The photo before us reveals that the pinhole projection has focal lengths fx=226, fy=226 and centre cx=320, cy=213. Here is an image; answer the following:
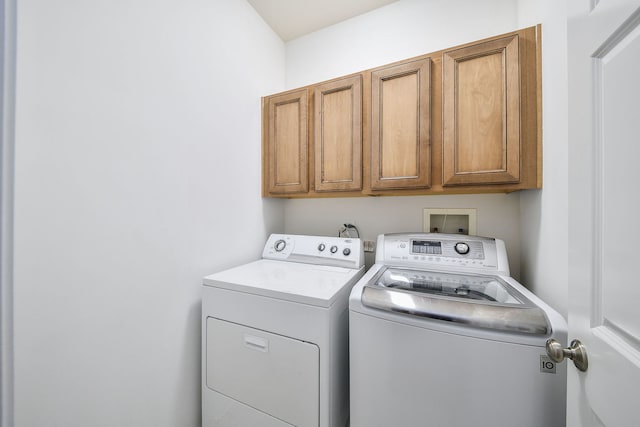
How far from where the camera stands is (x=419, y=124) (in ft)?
4.16

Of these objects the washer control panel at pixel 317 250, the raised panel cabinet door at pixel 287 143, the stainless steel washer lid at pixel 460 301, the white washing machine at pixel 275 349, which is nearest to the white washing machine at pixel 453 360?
the stainless steel washer lid at pixel 460 301

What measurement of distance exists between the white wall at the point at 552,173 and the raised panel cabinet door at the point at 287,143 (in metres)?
1.24

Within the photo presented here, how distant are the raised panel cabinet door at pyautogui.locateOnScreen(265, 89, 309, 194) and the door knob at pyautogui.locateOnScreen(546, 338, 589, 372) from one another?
134 centimetres

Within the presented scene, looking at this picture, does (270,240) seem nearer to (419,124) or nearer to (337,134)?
(337,134)

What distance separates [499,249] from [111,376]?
1900 mm

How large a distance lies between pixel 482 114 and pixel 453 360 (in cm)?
113

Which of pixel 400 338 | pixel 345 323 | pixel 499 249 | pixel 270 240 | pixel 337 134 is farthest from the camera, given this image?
pixel 270 240

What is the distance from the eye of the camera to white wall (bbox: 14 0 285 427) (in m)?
0.74

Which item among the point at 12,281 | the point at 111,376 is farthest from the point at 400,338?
the point at 12,281

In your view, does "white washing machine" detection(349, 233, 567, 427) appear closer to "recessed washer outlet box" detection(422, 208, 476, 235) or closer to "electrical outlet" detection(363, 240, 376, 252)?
"recessed washer outlet box" detection(422, 208, 476, 235)

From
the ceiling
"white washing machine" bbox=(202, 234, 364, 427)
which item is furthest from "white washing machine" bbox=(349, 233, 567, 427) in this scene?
the ceiling

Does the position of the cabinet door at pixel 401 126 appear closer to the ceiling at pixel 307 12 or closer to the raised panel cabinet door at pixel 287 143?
the raised panel cabinet door at pixel 287 143

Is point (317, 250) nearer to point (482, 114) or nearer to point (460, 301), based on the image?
point (460, 301)

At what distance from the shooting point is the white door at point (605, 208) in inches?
16.3
